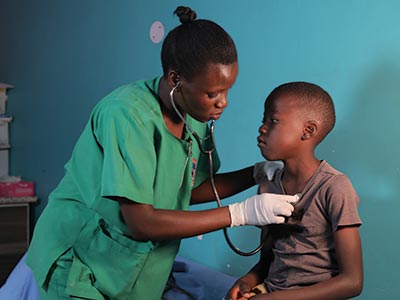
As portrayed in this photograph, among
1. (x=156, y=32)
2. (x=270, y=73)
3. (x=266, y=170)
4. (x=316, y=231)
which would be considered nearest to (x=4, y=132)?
(x=156, y=32)

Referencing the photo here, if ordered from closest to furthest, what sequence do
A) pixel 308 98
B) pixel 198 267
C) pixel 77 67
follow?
1. pixel 308 98
2. pixel 198 267
3. pixel 77 67

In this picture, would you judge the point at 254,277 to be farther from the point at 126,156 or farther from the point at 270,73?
the point at 270,73

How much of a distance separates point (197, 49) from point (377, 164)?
774 millimetres

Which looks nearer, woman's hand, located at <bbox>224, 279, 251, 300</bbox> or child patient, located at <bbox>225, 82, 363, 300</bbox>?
Answer: child patient, located at <bbox>225, 82, 363, 300</bbox>

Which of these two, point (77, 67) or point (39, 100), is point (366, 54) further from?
point (39, 100)

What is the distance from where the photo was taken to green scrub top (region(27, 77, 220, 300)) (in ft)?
4.32

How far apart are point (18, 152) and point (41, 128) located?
285 millimetres

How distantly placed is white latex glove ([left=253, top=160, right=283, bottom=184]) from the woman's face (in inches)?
11.1

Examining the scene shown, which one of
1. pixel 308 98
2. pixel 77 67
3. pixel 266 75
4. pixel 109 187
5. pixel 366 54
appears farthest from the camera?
pixel 77 67

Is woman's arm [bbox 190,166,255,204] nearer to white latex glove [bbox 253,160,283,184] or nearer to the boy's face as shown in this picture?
white latex glove [bbox 253,160,283,184]

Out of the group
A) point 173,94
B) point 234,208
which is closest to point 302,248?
point 234,208

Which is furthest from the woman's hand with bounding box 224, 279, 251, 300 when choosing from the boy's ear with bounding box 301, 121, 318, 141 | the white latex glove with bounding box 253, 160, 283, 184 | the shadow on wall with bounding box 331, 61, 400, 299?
the shadow on wall with bounding box 331, 61, 400, 299

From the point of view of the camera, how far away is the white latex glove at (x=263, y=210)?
1.34 meters

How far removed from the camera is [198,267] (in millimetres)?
2299
